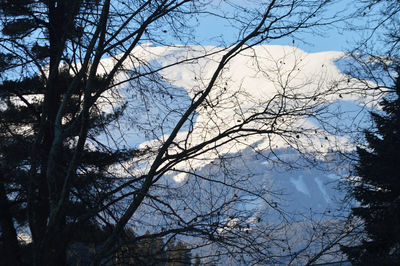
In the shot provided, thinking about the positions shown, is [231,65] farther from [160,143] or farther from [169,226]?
[169,226]

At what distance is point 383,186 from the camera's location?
9.21 metres

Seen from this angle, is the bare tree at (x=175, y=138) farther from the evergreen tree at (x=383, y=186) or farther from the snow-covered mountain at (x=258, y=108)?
the evergreen tree at (x=383, y=186)

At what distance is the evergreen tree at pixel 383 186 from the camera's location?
8.12 meters

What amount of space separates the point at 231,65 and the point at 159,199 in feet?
5.57

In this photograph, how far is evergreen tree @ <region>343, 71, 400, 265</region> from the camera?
26.6ft

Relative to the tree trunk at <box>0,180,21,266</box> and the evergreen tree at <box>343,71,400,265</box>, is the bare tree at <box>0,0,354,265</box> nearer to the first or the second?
the tree trunk at <box>0,180,21,266</box>

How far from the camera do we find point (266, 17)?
4410mm

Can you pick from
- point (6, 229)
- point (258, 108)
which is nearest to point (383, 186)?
point (258, 108)

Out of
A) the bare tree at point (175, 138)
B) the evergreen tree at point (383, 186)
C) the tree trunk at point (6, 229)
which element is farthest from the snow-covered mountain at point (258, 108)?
the evergreen tree at point (383, 186)

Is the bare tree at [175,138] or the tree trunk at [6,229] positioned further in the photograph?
the tree trunk at [6,229]

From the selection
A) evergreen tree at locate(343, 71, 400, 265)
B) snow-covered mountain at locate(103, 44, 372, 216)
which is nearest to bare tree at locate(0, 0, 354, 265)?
snow-covered mountain at locate(103, 44, 372, 216)

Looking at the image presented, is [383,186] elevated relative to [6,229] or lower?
lower

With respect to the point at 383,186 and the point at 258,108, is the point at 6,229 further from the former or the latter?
the point at 383,186

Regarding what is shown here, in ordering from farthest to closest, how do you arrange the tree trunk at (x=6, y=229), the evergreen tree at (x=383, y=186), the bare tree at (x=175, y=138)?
1. the evergreen tree at (x=383, y=186)
2. the tree trunk at (x=6, y=229)
3. the bare tree at (x=175, y=138)
